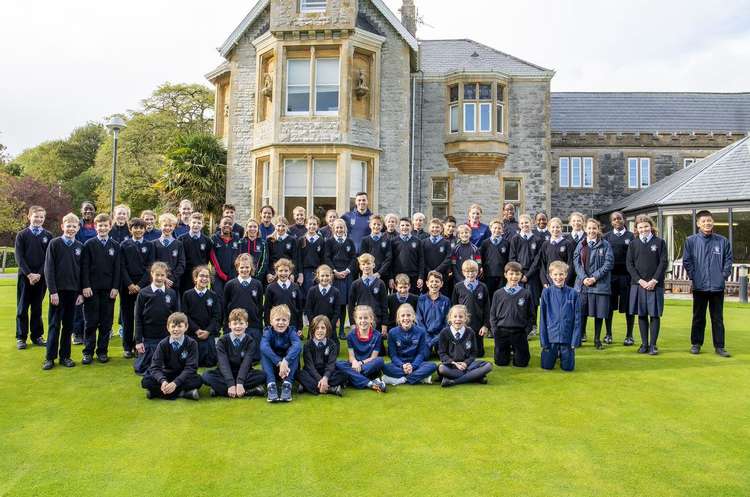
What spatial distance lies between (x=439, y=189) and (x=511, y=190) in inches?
109

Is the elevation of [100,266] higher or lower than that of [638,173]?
lower

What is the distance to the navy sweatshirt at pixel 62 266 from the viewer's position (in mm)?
7309

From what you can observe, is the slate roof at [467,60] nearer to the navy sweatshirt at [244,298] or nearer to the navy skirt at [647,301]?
the navy skirt at [647,301]

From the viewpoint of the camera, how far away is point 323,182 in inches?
706

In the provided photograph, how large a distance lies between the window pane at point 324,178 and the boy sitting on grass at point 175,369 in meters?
11.9

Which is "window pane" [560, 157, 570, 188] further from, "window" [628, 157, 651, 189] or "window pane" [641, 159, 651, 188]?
"window pane" [641, 159, 651, 188]

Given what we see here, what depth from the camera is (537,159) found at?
21.5m

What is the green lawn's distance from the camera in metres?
3.77

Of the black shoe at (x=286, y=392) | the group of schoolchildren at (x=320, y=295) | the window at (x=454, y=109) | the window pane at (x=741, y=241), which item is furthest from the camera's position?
the window pane at (x=741, y=241)

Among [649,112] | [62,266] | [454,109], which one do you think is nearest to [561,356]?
[62,266]

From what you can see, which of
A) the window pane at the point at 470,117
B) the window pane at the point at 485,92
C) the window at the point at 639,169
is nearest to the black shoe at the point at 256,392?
the window pane at the point at 470,117

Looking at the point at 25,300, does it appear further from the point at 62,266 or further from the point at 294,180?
the point at 294,180

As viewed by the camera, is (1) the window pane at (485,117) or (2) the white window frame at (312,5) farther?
(1) the window pane at (485,117)

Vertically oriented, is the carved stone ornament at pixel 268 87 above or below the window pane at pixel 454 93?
below
